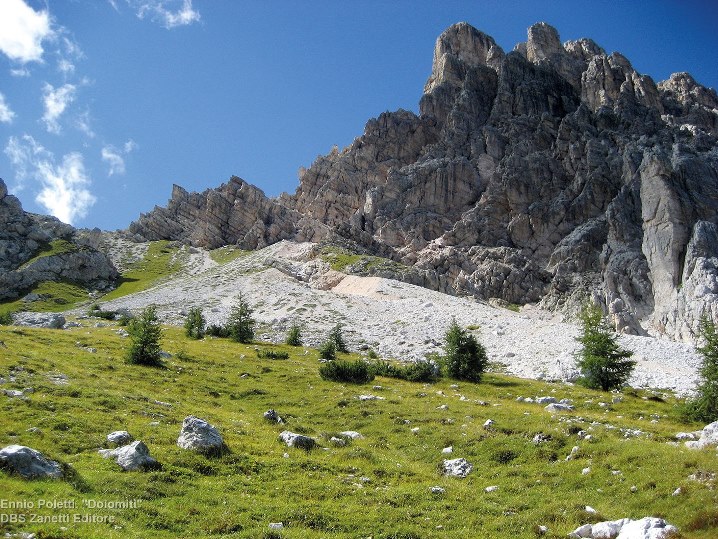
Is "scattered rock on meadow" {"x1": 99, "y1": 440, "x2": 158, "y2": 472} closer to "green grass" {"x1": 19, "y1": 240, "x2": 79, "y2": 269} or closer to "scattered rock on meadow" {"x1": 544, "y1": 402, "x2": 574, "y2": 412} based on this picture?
"scattered rock on meadow" {"x1": 544, "y1": 402, "x2": 574, "y2": 412}

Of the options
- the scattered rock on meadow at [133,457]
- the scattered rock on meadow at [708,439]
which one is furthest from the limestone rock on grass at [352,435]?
the scattered rock on meadow at [708,439]

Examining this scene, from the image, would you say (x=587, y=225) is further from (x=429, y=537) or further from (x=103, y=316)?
(x=429, y=537)

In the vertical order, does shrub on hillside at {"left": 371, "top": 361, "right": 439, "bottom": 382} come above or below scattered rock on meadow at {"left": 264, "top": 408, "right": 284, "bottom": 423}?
above

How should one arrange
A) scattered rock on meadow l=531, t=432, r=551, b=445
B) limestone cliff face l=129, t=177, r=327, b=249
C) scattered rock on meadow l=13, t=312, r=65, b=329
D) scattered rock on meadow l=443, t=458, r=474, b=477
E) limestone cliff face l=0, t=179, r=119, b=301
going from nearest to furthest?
scattered rock on meadow l=443, t=458, r=474, b=477
scattered rock on meadow l=531, t=432, r=551, b=445
scattered rock on meadow l=13, t=312, r=65, b=329
limestone cliff face l=0, t=179, r=119, b=301
limestone cliff face l=129, t=177, r=327, b=249

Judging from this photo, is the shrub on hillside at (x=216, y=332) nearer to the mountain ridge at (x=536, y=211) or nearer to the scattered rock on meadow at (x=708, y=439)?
the scattered rock on meadow at (x=708, y=439)

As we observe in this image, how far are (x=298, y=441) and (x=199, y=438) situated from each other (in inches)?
165

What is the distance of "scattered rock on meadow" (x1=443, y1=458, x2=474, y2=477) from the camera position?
65.8ft

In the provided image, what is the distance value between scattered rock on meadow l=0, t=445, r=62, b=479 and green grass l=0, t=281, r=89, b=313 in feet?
311

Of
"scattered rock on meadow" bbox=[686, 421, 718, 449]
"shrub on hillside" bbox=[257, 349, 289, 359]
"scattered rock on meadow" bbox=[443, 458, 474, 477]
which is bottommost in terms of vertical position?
"scattered rock on meadow" bbox=[443, 458, 474, 477]

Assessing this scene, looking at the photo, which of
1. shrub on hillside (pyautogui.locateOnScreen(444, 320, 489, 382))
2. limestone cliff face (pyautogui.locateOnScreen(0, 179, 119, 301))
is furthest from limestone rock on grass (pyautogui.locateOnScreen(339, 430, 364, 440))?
limestone cliff face (pyautogui.locateOnScreen(0, 179, 119, 301))

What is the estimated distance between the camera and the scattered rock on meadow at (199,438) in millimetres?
18828

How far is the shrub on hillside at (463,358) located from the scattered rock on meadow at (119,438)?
29.3 metres

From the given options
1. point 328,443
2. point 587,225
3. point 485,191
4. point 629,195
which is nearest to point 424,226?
point 485,191

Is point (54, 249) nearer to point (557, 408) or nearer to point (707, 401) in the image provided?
point (557, 408)
